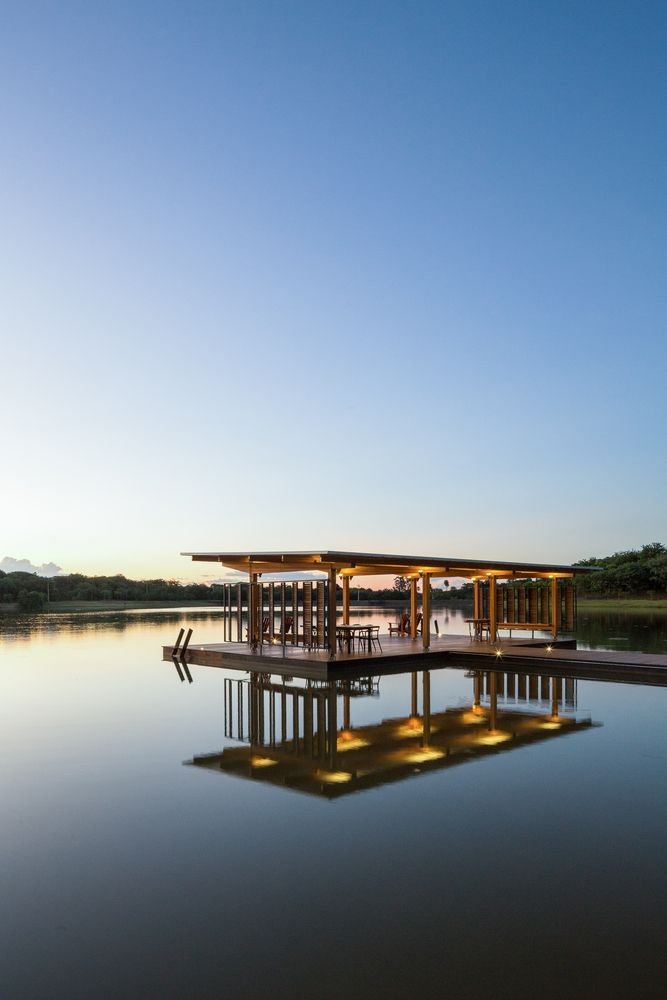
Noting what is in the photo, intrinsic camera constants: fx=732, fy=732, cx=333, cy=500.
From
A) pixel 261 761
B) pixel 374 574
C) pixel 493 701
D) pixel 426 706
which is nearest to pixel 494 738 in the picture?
pixel 426 706

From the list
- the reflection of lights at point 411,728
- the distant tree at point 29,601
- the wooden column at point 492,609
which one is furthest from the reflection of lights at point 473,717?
the distant tree at point 29,601

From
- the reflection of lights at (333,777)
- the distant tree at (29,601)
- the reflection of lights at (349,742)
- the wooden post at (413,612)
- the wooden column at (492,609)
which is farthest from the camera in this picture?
the distant tree at (29,601)

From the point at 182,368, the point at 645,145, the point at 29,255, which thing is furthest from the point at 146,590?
the point at 645,145

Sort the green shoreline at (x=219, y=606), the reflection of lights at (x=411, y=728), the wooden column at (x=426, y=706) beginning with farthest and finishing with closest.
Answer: the green shoreline at (x=219, y=606), the reflection of lights at (x=411, y=728), the wooden column at (x=426, y=706)

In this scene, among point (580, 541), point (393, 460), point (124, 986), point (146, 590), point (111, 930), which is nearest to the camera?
point (124, 986)

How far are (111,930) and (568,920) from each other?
7.71 feet

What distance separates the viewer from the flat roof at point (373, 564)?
14797 millimetres

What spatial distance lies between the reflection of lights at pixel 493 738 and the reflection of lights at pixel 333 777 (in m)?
1.99

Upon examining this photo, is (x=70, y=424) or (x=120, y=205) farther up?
(x=120, y=205)

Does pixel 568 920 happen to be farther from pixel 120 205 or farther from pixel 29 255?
pixel 29 255

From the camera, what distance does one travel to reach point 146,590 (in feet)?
255

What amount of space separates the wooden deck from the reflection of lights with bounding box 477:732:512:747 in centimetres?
549

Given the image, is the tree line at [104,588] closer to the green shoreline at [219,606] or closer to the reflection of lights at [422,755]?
the green shoreline at [219,606]

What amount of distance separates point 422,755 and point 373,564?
8203 millimetres
